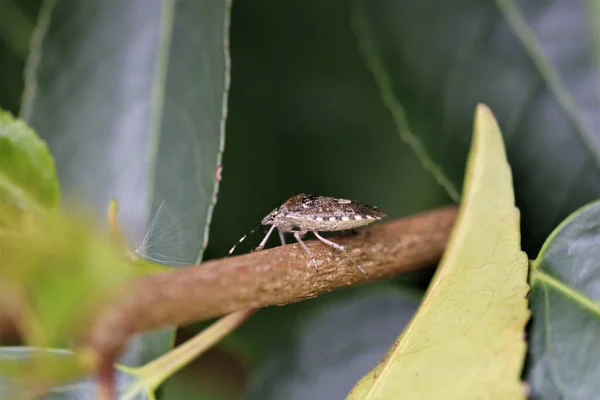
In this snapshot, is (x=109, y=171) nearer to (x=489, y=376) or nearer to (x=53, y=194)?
(x=53, y=194)

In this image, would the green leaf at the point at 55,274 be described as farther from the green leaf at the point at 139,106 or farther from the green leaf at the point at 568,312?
the green leaf at the point at 568,312

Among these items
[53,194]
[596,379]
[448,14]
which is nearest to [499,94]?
[448,14]

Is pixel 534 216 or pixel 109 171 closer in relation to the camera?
pixel 534 216

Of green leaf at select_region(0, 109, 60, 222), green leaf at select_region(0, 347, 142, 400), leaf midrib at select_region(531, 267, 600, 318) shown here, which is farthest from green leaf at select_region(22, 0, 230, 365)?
leaf midrib at select_region(531, 267, 600, 318)

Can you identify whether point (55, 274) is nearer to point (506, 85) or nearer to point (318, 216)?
point (318, 216)

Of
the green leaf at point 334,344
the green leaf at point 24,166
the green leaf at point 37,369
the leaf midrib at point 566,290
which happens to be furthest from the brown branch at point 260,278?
the green leaf at point 334,344

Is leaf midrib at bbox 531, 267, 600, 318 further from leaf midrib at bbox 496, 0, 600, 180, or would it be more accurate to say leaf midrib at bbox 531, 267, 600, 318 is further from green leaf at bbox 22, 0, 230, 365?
green leaf at bbox 22, 0, 230, 365

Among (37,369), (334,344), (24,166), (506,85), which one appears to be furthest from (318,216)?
(37,369)
